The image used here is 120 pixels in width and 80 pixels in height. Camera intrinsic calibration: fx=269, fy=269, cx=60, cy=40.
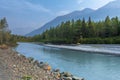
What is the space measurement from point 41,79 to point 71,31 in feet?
356

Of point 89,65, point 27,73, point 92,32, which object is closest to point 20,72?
point 27,73

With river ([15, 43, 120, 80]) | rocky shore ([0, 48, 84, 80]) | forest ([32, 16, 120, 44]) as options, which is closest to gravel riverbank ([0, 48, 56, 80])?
rocky shore ([0, 48, 84, 80])

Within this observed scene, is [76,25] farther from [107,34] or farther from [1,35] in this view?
[1,35]

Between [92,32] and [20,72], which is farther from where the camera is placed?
[92,32]

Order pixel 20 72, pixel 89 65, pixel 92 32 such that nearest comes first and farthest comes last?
pixel 20 72 → pixel 89 65 → pixel 92 32

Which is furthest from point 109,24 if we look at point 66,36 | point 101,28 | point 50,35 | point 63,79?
point 63,79

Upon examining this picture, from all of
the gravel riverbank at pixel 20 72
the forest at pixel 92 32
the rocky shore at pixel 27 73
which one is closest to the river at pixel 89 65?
the rocky shore at pixel 27 73

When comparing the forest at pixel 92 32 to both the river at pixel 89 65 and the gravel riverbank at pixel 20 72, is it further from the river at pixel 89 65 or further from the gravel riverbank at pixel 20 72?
the gravel riverbank at pixel 20 72

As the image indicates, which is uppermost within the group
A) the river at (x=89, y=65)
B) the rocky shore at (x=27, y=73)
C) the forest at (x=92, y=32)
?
the forest at (x=92, y=32)

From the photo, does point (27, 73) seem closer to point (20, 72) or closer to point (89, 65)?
point (20, 72)

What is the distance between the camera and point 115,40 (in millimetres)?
90938

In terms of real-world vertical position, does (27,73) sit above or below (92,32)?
below

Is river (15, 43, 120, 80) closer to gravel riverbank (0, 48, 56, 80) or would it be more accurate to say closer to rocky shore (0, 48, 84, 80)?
rocky shore (0, 48, 84, 80)

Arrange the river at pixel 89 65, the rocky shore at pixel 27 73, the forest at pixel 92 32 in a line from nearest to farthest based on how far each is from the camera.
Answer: the rocky shore at pixel 27 73, the river at pixel 89 65, the forest at pixel 92 32
